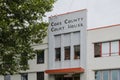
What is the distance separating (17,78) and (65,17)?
10.6 metres

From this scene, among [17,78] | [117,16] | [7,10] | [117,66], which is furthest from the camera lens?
[17,78]

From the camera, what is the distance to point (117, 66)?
1475 inches

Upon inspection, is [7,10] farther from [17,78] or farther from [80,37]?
[17,78]

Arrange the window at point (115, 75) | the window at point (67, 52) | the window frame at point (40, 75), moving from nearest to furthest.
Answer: the window at point (115, 75) < the window at point (67, 52) < the window frame at point (40, 75)

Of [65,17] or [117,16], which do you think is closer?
[117,16]

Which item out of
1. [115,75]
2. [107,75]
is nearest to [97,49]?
[107,75]

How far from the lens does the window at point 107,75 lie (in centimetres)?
3772

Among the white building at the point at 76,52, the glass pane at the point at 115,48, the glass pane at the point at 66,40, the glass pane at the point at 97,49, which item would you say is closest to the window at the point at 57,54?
the white building at the point at 76,52

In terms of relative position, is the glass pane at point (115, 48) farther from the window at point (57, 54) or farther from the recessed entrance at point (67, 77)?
the window at point (57, 54)

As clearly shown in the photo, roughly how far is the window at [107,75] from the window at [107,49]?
1699 millimetres

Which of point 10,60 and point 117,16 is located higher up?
point 117,16

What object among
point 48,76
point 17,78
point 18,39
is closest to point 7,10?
point 18,39

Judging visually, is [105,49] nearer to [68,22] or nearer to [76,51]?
[76,51]

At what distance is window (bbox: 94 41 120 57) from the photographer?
3794cm
